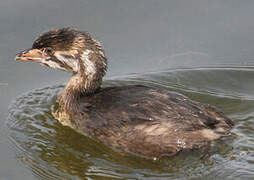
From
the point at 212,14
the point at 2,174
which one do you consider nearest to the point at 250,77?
the point at 212,14

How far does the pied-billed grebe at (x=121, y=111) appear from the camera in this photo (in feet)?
22.4

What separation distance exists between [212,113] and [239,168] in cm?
101

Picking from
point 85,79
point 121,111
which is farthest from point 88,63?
point 121,111

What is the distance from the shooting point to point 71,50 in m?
7.67

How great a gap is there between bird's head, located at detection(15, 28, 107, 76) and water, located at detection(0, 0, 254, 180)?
98cm

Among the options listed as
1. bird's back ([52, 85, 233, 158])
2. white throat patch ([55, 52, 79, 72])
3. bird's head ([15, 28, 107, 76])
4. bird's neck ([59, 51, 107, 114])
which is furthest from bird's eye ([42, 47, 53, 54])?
bird's back ([52, 85, 233, 158])

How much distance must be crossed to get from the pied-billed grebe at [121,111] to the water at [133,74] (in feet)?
0.69

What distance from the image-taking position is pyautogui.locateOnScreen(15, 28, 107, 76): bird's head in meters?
7.62

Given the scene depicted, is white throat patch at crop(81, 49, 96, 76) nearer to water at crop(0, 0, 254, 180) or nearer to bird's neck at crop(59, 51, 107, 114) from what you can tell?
bird's neck at crop(59, 51, 107, 114)

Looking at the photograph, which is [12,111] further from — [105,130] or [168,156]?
[168,156]

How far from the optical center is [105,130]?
7051 millimetres

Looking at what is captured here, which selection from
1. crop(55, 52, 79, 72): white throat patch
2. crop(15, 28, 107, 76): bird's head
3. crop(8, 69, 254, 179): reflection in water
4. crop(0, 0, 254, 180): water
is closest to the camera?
crop(8, 69, 254, 179): reflection in water

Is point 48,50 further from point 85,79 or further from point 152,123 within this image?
point 152,123

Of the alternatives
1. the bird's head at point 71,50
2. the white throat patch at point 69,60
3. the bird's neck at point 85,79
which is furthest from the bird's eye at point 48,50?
the bird's neck at point 85,79
